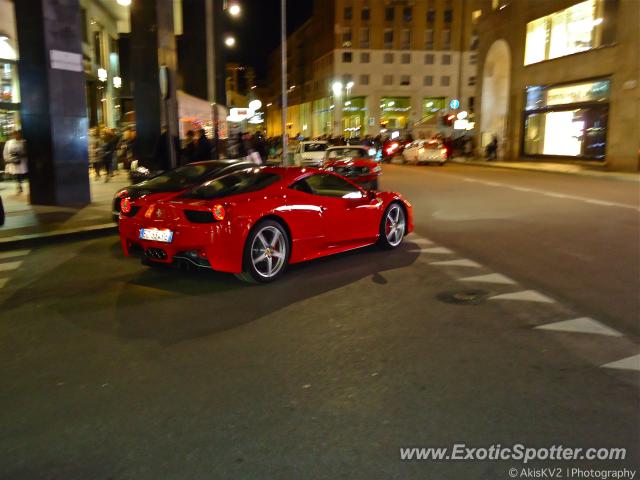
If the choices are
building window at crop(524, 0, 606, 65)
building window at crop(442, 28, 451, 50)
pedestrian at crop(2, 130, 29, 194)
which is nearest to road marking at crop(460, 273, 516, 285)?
pedestrian at crop(2, 130, 29, 194)

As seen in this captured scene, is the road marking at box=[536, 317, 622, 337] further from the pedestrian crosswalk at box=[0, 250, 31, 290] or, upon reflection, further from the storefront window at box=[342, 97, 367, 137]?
the storefront window at box=[342, 97, 367, 137]

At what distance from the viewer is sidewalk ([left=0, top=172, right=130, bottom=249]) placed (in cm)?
1040

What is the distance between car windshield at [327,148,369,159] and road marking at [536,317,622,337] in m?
14.3

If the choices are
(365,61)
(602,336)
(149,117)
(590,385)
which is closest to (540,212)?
(602,336)

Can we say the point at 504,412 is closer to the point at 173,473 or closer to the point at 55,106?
the point at 173,473

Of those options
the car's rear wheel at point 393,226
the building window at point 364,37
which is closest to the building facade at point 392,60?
the building window at point 364,37

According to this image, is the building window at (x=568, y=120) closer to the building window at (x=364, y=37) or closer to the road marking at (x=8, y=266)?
the road marking at (x=8, y=266)

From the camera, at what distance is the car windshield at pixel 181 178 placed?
10.2 meters

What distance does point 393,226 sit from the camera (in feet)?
31.8

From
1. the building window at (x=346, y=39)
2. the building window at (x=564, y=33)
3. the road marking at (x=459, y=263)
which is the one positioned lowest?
the road marking at (x=459, y=263)

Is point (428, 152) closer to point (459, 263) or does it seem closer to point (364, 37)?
point (459, 263)

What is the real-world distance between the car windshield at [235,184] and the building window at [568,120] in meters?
27.7

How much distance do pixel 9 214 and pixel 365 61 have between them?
258ft

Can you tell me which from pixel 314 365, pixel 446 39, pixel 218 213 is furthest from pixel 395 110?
pixel 314 365
